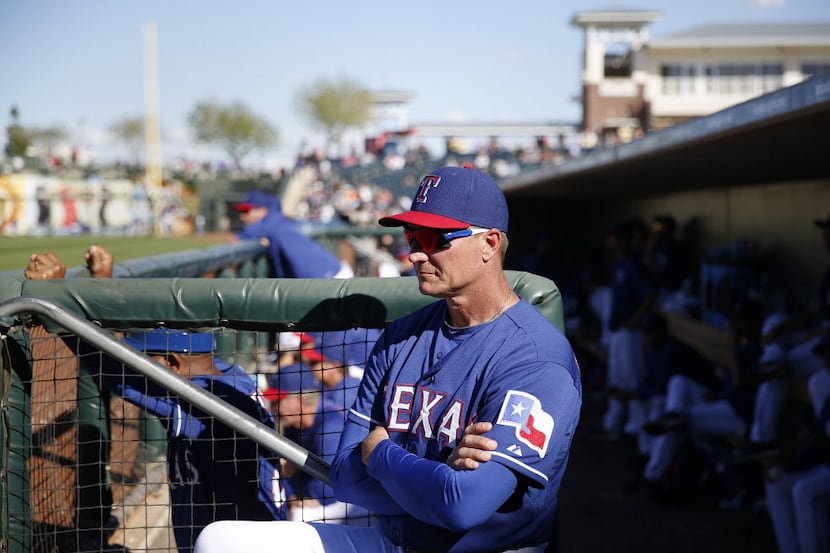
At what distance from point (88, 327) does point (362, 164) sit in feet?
104

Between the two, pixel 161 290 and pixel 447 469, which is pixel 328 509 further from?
pixel 447 469

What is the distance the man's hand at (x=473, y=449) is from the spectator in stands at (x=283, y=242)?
422cm

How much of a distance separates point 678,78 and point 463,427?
50.9 meters

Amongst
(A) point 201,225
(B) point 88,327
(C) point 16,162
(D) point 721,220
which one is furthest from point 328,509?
(C) point 16,162

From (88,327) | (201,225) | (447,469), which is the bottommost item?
(201,225)

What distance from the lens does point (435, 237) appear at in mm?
1922

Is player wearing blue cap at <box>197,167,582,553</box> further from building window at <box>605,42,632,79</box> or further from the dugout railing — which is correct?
building window at <box>605,42,632,79</box>

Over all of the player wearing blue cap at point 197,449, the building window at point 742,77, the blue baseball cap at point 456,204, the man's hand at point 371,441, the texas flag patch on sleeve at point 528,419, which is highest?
the building window at point 742,77

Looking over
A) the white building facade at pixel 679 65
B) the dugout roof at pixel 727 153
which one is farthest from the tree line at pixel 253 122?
the dugout roof at pixel 727 153

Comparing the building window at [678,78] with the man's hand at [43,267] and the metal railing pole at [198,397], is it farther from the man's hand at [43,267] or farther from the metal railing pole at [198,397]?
the metal railing pole at [198,397]

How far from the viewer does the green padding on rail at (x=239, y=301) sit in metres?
2.24

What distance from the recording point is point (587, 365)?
354 inches

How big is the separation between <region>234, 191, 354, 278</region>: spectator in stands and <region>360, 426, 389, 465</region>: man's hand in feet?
13.1

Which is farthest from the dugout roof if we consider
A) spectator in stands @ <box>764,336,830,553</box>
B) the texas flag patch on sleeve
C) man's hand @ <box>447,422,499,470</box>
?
man's hand @ <box>447,422,499,470</box>
